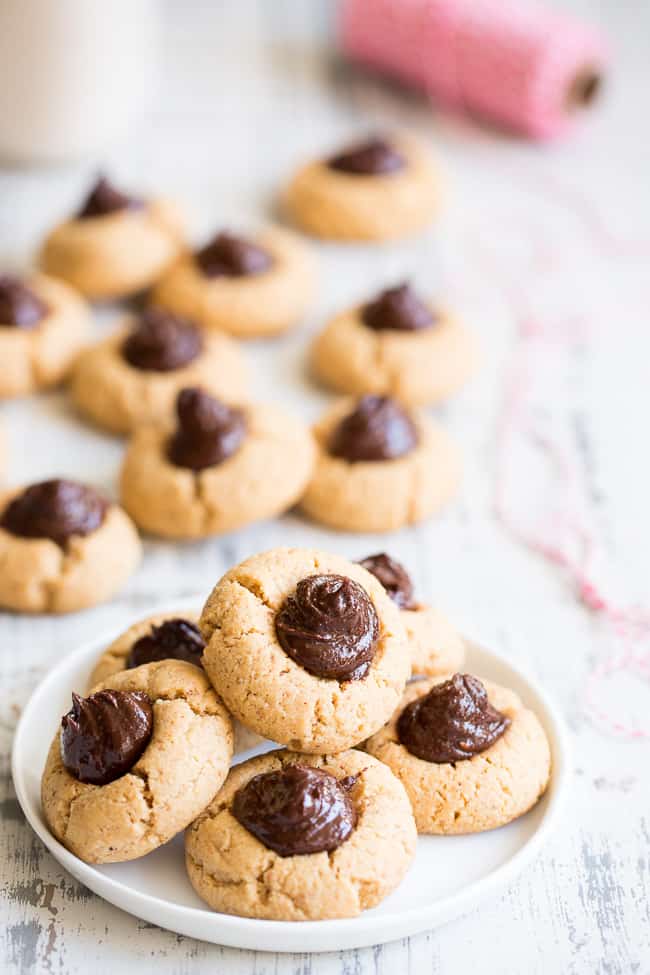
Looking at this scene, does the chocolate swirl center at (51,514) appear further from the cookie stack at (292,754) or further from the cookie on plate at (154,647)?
the cookie stack at (292,754)

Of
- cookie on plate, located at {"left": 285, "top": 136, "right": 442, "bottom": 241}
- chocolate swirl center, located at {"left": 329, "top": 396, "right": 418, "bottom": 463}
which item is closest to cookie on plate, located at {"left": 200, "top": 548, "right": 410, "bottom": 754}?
chocolate swirl center, located at {"left": 329, "top": 396, "right": 418, "bottom": 463}

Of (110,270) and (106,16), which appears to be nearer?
(110,270)

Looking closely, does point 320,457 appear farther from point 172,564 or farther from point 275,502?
point 172,564

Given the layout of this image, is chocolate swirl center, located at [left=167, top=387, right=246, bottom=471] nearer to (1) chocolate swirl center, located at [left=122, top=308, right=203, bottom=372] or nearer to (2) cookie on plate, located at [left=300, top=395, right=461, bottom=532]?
(2) cookie on plate, located at [left=300, top=395, right=461, bottom=532]

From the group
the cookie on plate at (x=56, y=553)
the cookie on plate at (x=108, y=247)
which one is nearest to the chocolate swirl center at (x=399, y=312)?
the cookie on plate at (x=108, y=247)

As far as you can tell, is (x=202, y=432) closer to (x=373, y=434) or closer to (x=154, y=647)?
(x=373, y=434)

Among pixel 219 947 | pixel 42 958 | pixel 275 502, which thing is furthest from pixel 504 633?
pixel 42 958
